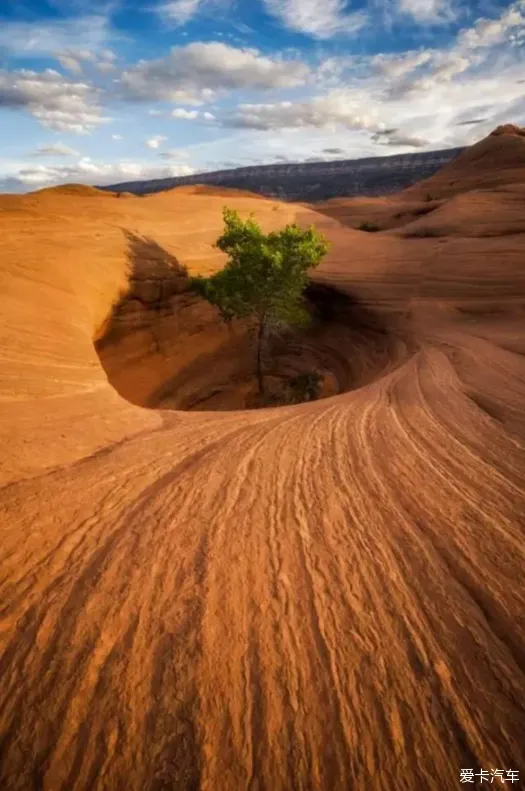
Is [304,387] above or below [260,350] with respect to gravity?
below

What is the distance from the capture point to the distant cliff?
121m

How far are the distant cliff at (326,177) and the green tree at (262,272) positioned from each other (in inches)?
4496

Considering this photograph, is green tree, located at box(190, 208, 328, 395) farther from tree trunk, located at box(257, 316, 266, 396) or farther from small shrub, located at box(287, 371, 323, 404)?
small shrub, located at box(287, 371, 323, 404)

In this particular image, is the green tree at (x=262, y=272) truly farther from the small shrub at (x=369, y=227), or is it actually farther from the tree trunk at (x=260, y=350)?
the small shrub at (x=369, y=227)

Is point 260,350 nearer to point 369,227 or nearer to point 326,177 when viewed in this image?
point 369,227

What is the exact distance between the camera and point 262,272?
53.7 ft

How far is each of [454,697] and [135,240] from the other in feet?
68.1

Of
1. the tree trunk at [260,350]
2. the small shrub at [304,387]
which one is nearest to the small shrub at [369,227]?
the small shrub at [304,387]

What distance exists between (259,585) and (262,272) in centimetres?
1441

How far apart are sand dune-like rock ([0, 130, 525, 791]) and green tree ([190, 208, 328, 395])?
28.9 feet

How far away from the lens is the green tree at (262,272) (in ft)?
53.2

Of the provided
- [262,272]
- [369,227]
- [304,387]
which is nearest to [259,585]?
[262,272]

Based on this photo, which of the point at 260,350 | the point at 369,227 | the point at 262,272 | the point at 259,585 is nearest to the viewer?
the point at 259,585

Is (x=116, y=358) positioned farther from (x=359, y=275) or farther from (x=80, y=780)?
(x=80, y=780)
